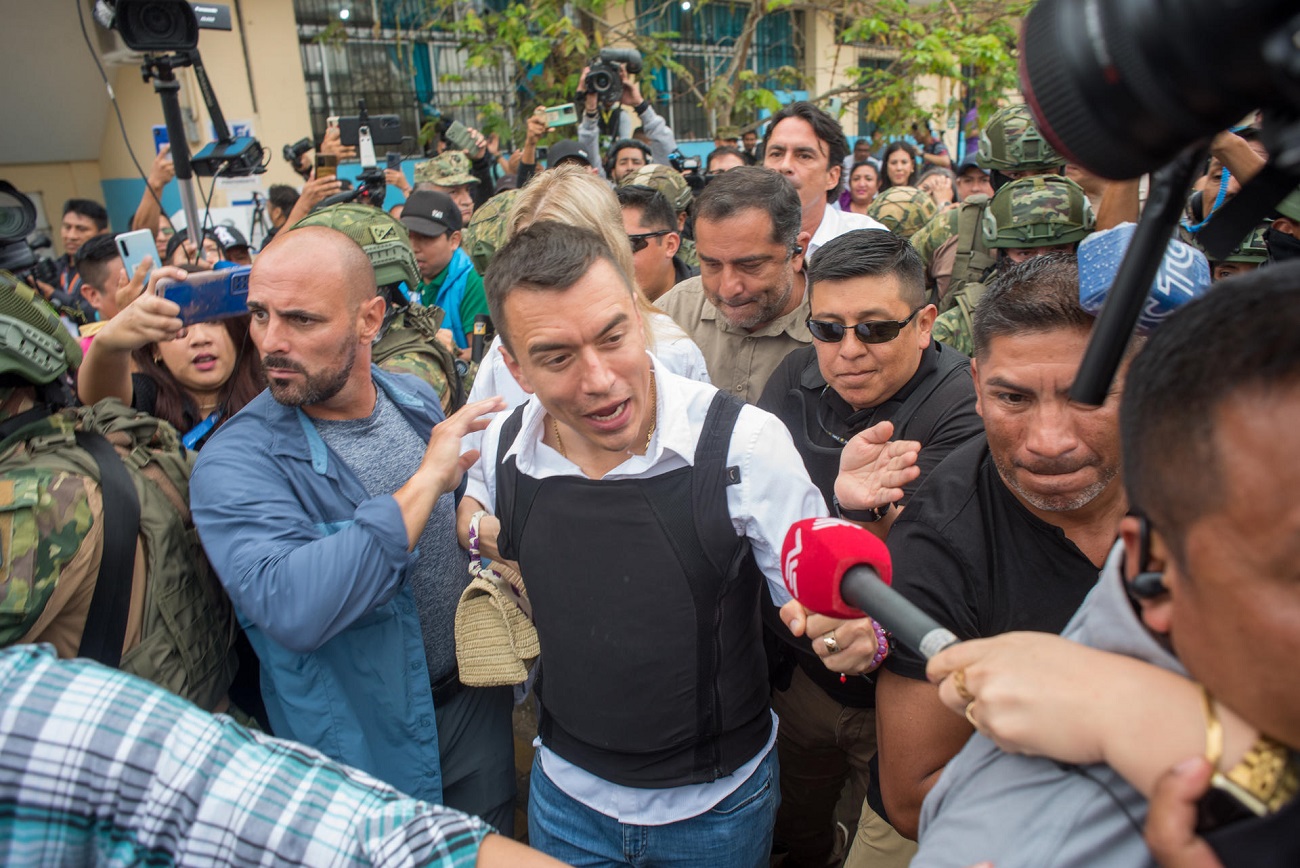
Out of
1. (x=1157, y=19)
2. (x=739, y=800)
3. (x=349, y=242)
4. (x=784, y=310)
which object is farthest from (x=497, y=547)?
(x=1157, y=19)

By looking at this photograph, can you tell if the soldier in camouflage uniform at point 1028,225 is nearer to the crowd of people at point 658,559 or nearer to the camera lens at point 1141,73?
the crowd of people at point 658,559

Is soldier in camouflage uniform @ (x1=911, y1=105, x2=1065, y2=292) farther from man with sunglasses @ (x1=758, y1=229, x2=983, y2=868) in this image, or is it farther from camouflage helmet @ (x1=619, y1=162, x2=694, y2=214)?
camouflage helmet @ (x1=619, y1=162, x2=694, y2=214)

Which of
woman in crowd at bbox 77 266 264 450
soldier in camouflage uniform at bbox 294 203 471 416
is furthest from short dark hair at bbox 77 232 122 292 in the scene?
soldier in camouflage uniform at bbox 294 203 471 416

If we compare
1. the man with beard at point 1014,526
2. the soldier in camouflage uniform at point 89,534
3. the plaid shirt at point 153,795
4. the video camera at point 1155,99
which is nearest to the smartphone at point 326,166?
the soldier in camouflage uniform at point 89,534

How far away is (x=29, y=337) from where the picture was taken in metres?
2.03

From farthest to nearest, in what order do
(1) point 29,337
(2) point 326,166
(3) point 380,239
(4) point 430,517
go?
(2) point 326,166 < (3) point 380,239 < (4) point 430,517 < (1) point 29,337

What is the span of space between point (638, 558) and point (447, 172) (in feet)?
19.2

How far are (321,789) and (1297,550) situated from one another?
52.6 inches

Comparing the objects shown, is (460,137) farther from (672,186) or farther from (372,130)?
(672,186)

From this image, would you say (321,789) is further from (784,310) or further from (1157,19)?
(784,310)

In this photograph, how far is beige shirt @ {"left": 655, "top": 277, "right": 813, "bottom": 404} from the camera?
3.42m

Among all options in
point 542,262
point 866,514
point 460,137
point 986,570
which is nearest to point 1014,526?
point 986,570

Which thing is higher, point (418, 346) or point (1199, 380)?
point (1199, 380)

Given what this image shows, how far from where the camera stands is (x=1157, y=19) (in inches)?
30.9
